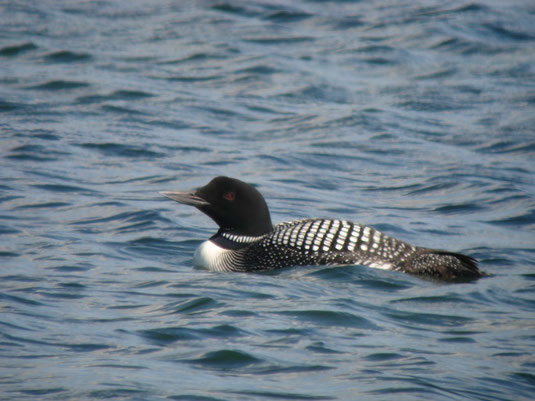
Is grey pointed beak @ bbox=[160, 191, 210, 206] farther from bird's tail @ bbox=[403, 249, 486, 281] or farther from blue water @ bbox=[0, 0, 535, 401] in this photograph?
bird's tail @ bbox=[403, 249, 486, 281]

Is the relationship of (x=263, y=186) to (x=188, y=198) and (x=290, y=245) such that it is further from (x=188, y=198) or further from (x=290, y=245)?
(x=290, y=245)

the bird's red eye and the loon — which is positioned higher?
the bird's red eye

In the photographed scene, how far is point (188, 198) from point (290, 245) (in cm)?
72

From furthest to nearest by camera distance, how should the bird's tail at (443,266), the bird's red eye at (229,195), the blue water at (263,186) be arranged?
the bird's red eye at (229,195), the bird's tail at (443,266), the blue water at (263,186)

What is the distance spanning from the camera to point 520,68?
12.3 m

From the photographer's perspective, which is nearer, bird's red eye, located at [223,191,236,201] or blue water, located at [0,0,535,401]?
blue water, located at [0,0,535,401]

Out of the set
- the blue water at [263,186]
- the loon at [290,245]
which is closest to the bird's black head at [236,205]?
the loon at [290,245]

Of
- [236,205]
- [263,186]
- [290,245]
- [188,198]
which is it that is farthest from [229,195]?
[263,186]

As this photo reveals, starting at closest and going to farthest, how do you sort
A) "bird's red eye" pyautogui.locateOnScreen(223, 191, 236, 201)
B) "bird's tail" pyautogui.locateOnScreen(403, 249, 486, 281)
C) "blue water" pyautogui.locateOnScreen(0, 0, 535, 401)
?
"blue water" pyautogui.locateOnScreen(0, 0, 535, 401)
"bird's tail" pyautogui.locateOnScreen(403, 249, 486, 281)
"bird's red eye" pyautogui.locateOnScreen(223, 191, 236, 201)

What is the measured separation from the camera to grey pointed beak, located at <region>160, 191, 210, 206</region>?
5.91m

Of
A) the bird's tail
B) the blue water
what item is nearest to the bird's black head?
the blue water

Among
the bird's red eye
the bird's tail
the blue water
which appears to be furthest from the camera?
the bird's red eye

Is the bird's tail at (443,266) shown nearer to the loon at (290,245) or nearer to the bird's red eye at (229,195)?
the loon at (290,245)

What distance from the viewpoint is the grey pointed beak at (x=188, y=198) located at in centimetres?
591
